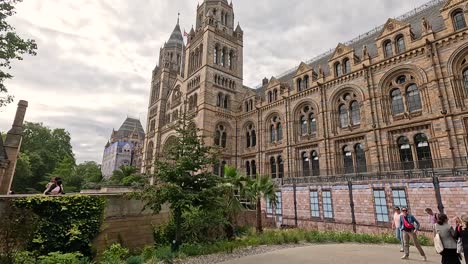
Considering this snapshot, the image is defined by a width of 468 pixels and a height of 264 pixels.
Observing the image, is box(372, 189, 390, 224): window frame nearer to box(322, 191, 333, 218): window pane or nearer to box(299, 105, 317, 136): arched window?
box(322, 191, 333, 218): window pane

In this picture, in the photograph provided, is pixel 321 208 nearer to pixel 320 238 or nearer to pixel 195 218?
pixel 320 238

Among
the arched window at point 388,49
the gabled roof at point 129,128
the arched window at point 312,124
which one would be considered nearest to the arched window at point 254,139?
the arched window at point 312,124

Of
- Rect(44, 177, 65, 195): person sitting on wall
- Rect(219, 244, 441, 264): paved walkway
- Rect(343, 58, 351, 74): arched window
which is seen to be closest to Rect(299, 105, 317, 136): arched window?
Rect(343, 58, 351, 74): arched window

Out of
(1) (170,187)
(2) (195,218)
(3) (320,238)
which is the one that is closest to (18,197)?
(1) (170,187)

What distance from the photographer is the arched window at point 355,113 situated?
2202 centimetres

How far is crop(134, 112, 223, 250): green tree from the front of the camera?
1026 centimetres

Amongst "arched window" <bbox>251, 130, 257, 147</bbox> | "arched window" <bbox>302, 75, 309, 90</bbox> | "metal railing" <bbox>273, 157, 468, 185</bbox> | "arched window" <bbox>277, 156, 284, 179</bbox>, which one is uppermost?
"arched window" <bbox>302, 75, 309, 90</bbox>

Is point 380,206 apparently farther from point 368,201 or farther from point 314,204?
point 314,204

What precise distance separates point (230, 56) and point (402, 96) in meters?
24.0

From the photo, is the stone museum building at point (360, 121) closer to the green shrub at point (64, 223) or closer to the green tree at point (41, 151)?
the green shrub at point (64, 223)

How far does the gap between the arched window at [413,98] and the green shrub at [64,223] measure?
2266cm

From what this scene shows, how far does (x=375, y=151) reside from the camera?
19578 mm

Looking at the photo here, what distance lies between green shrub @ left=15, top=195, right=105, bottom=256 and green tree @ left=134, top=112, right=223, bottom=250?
2.03 metres

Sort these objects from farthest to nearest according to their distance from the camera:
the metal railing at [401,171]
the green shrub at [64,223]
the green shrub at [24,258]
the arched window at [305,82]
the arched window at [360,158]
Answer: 1. the arched window at [305,82]
2. the arched window at [360,158]
3. the metal railing at [401,171]
4. the green shrub at [64,223]
5. the green shrub at [24,258]
